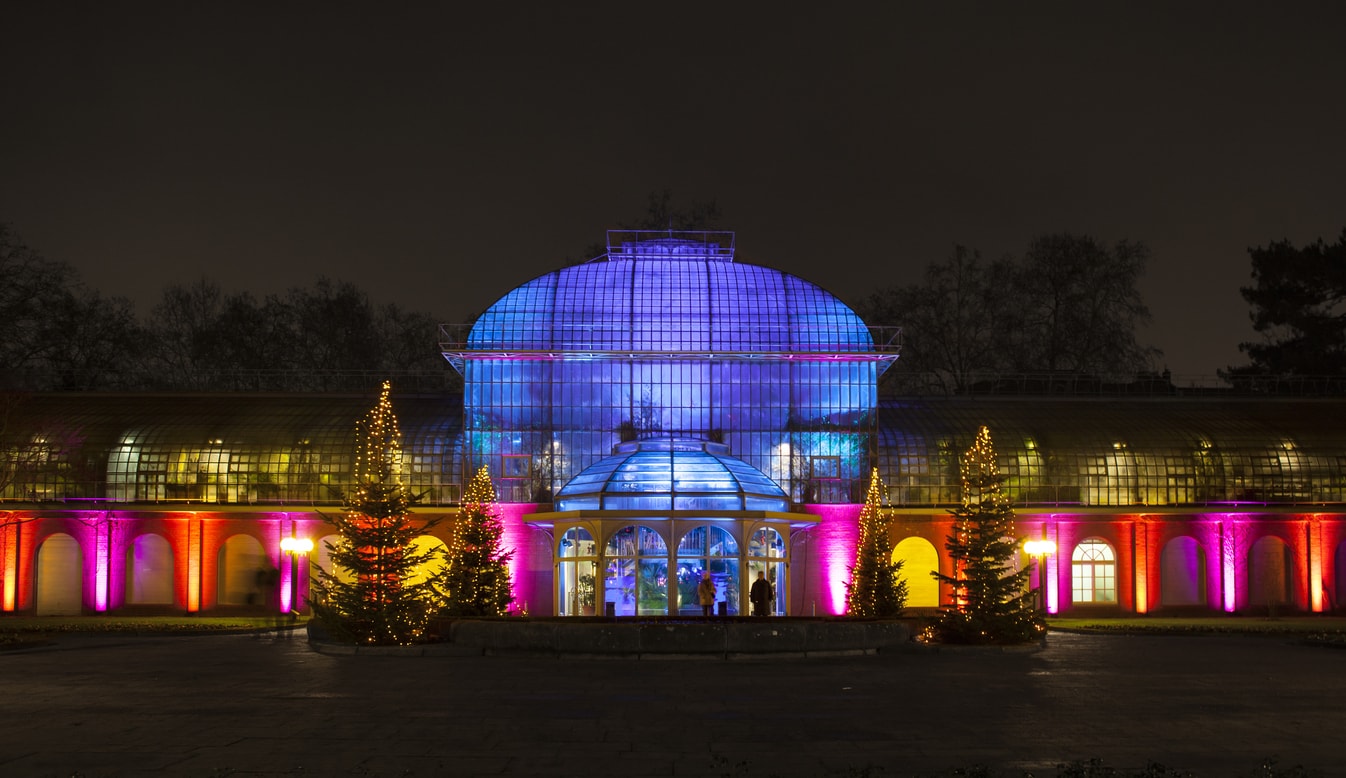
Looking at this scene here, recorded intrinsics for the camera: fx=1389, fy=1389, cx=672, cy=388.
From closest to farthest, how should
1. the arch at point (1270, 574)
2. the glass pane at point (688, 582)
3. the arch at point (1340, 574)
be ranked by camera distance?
the glass pane at point (688, 582) < the arch at point (1270, 574) < the arch at point (1340, 574)

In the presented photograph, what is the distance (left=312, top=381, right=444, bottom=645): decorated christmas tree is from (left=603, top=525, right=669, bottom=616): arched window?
28.8 ft

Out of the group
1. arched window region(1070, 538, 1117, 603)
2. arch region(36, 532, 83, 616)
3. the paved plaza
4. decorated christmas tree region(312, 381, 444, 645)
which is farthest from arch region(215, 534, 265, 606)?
arched window region(1070, 538, 1117, 603)

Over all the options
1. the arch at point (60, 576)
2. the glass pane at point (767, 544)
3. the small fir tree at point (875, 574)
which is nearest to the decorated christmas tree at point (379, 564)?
the small fir tree at point (875, 574)

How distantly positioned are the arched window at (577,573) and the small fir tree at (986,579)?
12877mm

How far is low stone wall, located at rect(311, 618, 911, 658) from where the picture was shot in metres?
29.6

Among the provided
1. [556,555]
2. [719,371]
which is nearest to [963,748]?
[556,555]

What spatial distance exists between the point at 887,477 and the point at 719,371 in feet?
24.4

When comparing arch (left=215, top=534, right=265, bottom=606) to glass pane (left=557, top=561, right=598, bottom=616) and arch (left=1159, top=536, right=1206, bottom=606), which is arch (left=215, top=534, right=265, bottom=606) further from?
arch (left=1159, top=536, right=1206, bottom=606)

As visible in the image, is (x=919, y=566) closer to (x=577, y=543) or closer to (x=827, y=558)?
(x=827, y=558)

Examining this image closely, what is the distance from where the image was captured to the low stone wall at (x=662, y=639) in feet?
A: 97.1

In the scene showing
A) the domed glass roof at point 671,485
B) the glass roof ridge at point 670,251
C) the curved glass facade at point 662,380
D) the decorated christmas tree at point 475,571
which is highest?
the glass roof ridge at point 670,251

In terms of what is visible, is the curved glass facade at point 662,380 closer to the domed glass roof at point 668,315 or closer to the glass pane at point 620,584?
the domed glass roof at point 668,315

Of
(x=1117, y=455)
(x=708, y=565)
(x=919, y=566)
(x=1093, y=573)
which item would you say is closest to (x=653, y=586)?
(x=708, y=565)

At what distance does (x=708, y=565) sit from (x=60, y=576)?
24595 mm
